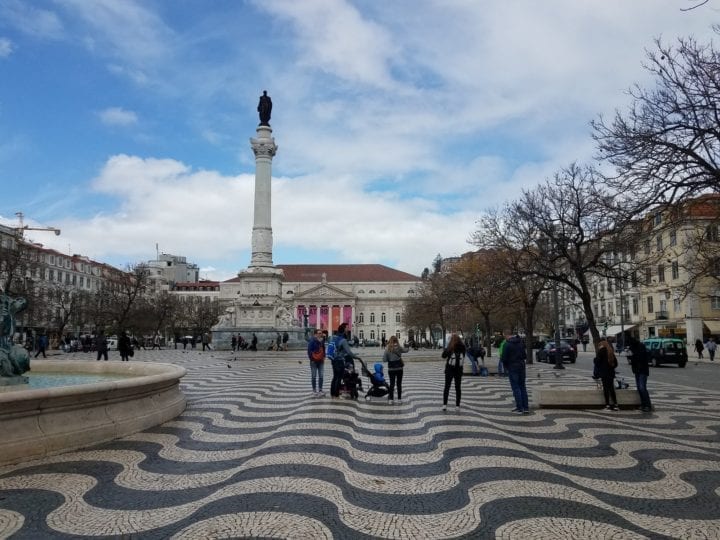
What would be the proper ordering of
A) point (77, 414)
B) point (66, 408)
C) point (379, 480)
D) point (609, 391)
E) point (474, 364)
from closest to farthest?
point (379, 480)
point (66, 408)
point (77, 414)
point (609, 391)
point (474, 364)

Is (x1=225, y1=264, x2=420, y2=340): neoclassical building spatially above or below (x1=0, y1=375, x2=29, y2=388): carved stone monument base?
above

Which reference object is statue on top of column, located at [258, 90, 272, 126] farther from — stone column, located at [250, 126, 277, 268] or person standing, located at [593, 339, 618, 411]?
person standing, located at [593, 339, 618, 411]

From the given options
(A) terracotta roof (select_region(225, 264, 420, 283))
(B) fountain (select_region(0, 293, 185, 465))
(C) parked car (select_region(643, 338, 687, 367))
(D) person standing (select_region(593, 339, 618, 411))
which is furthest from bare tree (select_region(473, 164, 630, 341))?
(A) terracotta roof (select_region(225, 264, 420, 283))

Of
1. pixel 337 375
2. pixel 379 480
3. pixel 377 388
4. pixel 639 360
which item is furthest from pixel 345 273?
pixel 379 480

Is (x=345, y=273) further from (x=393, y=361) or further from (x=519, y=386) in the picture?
(x=519, y=386)

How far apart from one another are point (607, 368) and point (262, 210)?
39.2 meters

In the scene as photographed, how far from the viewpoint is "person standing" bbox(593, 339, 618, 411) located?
10617 mm

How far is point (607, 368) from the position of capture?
1081cm

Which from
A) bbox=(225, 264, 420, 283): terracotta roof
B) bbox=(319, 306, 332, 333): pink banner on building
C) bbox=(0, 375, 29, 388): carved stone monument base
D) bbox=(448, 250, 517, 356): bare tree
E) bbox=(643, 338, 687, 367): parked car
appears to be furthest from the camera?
bbox=(225, 264, 420, 283): terracotta roof

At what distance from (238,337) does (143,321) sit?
20.3 meters

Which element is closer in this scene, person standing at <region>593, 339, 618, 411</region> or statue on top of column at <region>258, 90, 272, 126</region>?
person standing at <region>593, 339, 618, 411</region>

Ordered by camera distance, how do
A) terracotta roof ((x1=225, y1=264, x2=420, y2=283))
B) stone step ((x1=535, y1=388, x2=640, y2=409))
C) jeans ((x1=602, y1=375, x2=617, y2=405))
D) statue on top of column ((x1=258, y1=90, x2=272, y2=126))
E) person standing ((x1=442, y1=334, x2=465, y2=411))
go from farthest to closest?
terracotta roof ((x1=225, y1=264, x2=420, y2=283)) < statue on top of column ((x1=258, y1=90, x2=272, y2=126)) < stone step ((x1=535, y1=388, x2=640, y2=409)) < jeans ((x1=602, y1=375, x2=617, y2=405)) < person standing ((x1=442, y1=334, x2=465, y2=411))

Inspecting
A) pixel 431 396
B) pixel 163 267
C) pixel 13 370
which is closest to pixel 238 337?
pixel 431 396

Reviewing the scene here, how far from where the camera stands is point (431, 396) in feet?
43.5
